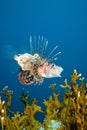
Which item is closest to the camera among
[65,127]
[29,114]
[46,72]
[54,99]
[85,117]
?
[85,117]

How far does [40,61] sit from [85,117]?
1841mm

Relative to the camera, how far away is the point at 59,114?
4777 millimetres

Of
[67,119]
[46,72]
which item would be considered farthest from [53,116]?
[46,72]

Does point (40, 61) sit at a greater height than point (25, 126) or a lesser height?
greater

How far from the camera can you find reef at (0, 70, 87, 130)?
3.95 meters

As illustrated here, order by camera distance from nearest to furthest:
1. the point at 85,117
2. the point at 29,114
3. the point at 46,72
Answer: the point at 85,117, the point at 29,114, the point at 46,72

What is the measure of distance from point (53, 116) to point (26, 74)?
41.9 inches

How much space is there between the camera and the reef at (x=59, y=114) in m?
3.95

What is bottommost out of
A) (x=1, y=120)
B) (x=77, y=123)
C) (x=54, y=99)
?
(x=77, y=123)

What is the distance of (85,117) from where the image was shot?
12.8ft

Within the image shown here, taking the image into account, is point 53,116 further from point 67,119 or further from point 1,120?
point 1,120

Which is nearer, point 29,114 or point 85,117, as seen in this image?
point 85,117

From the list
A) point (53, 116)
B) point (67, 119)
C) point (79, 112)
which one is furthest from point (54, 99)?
point (79, 112)

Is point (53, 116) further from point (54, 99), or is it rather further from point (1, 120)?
point (1, 120)
